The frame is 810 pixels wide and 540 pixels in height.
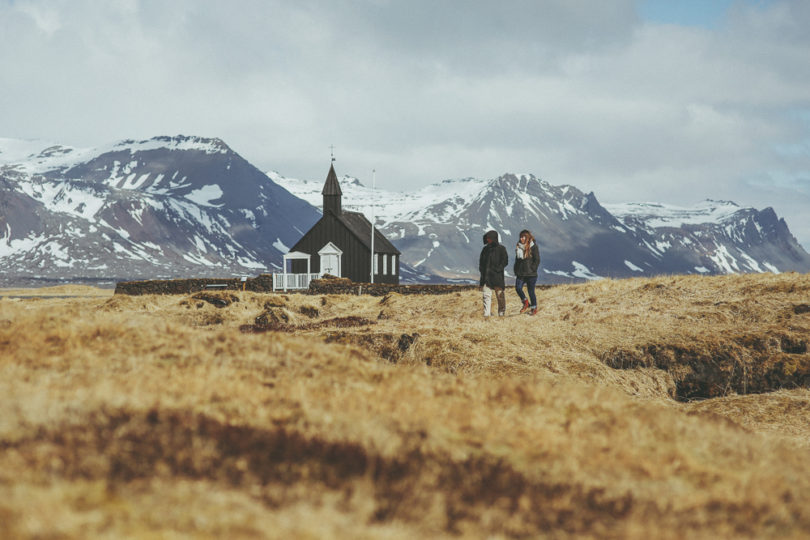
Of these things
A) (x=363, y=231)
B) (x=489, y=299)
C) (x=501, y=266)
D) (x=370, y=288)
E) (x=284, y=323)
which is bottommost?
(x=284, y=323)

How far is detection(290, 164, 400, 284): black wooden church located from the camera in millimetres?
66812

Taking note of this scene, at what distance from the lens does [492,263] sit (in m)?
17.4

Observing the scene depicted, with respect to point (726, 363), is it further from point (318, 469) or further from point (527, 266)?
point (318, 469)

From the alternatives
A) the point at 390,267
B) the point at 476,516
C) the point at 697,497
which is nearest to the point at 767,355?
the point at 697,497

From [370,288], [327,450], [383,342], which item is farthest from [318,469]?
[370,288]

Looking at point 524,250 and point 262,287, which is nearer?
point 524,250

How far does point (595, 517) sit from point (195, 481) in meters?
2.70

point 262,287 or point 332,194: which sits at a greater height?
point 332,194

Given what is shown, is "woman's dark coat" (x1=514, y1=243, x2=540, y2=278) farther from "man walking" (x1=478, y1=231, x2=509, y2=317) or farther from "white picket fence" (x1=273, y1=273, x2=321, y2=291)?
"white picket fence" (x1=273, y1=273, x2=321, y2=291)

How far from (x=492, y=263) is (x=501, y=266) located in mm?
245

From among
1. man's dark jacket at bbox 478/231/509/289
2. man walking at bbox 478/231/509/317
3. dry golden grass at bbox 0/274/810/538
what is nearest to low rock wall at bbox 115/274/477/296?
man walking at bbox 478/231/509/317

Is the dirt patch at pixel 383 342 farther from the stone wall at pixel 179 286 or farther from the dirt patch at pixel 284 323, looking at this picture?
the stone wall at pixel 179 286

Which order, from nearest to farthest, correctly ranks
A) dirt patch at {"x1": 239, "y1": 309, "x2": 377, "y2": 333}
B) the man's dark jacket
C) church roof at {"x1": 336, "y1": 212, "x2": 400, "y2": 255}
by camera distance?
the man's dark jacket, dirt patch at {"x1": 239, "y1": 309, "x2": 377, "y2": 333}, church roof at {"x1": 336, "y1": 212, "x2": 400, "y2": 255}

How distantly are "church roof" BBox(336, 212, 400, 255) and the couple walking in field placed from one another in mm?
48053
